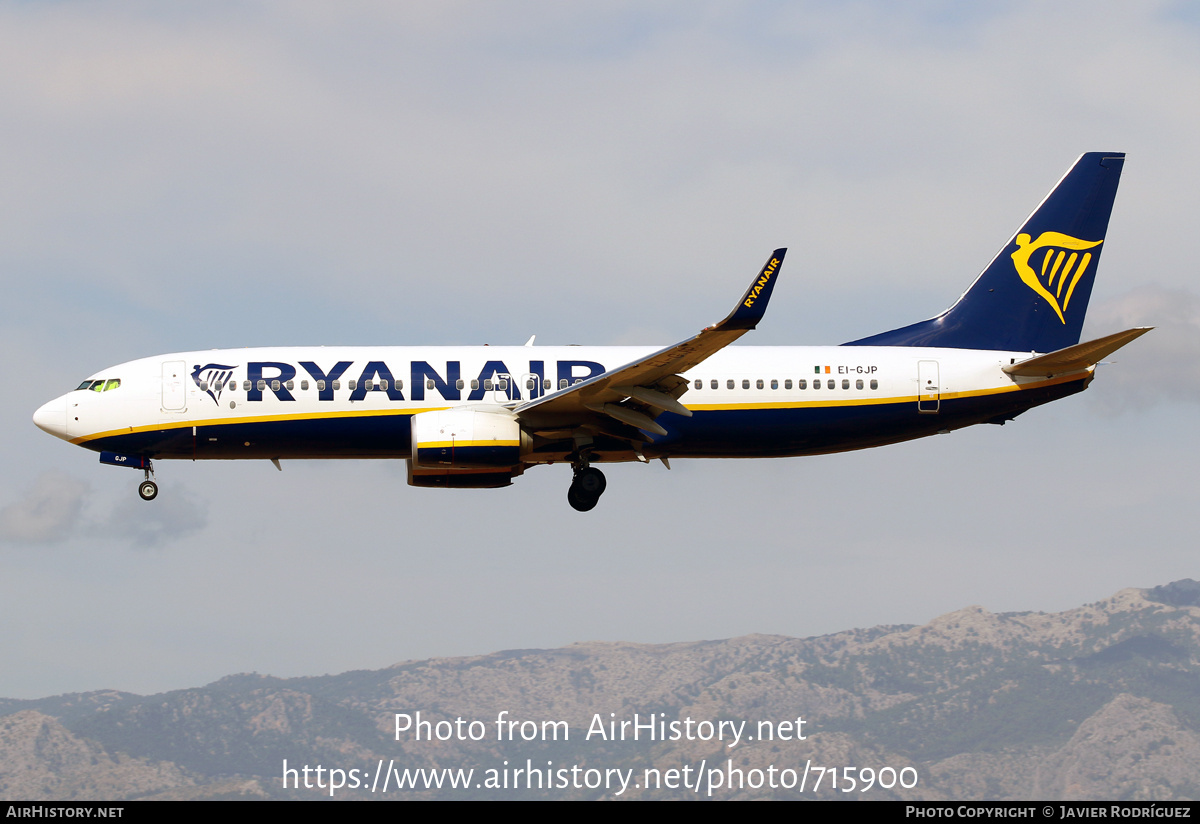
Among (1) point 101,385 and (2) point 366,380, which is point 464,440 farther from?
(1) point 101,385

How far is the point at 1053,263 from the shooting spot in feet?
149

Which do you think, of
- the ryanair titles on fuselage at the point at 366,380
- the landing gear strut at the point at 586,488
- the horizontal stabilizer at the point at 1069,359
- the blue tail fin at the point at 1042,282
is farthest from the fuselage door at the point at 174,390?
the horizontal stabilizer at the point at 1069,359

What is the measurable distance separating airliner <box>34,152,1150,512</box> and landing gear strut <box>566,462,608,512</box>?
1.7 inches

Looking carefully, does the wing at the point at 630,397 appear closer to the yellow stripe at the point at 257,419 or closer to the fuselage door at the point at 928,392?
the yellow stripe at the point at 257,419

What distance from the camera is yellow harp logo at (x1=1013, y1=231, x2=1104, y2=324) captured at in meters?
44.9

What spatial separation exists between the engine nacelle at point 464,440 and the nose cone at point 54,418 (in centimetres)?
1058

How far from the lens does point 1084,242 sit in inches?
1793

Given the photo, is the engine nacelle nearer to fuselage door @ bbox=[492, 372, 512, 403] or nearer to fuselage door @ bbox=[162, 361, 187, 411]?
fuselage door @ bbox=[492, 372, 512, 403]

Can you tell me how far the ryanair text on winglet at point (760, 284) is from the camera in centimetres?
3203

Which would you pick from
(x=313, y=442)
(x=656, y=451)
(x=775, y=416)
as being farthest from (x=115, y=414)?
(x=775, y=416)

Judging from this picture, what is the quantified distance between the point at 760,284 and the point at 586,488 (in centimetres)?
1045

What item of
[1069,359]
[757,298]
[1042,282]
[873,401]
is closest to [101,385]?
[757,298]
